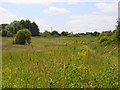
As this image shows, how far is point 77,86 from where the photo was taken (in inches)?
111

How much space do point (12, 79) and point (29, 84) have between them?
63 centimetres

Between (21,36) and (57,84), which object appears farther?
(21,36)

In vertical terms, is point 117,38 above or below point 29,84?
above

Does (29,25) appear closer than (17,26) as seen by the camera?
No

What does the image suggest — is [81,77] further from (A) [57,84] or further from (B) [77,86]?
(A) [57,84]

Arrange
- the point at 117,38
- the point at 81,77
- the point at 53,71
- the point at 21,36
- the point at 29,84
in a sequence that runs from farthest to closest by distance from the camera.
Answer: the point at 21,36, the point at 117,38, the point at 53,71, the point at 81,77, the point at 29,84

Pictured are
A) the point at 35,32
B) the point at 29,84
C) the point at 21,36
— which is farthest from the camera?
the point at 35,32

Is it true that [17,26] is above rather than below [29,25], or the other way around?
below

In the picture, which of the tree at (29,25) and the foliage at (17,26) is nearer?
the foliage at (17,26)

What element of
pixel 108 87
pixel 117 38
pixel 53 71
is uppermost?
pixel 117 38

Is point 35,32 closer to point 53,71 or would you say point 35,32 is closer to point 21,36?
point 21,36

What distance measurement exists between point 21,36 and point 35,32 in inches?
912

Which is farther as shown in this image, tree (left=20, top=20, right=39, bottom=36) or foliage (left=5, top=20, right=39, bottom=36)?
tree (left=20, top=20, right=39, bottom=36)

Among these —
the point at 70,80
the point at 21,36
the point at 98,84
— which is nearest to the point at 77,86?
the point at 70,80
